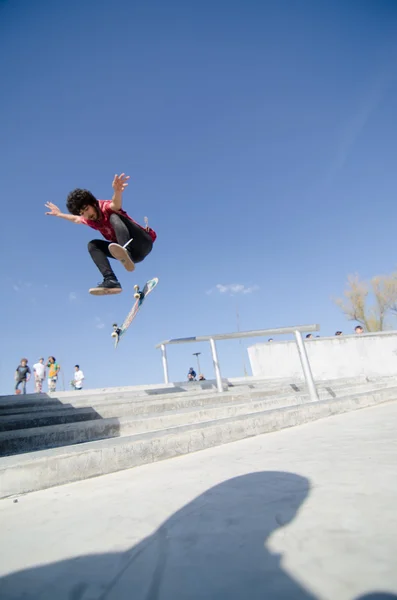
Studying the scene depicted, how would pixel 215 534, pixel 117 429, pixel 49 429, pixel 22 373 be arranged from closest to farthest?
pixel 215 534 < pixel 49 429 < pixel 117 429 < pixel 22 373

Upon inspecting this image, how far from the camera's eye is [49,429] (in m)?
2.47


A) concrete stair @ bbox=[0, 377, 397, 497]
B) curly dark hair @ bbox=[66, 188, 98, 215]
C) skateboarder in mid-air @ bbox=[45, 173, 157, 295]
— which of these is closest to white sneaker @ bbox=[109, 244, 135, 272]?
skateboarder in mid-air @ bbox=[45, 173, 157, 295]

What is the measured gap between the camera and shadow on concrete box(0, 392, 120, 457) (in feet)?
7.56

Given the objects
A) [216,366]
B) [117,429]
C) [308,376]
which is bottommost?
[117,429]

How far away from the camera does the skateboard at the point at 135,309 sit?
507 centimetres

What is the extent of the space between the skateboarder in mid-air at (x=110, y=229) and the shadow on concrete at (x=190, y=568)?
127 inches

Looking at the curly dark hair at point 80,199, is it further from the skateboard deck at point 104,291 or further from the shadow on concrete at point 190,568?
the shadow on concrete at point 190,568

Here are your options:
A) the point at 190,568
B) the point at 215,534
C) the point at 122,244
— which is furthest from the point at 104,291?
the point at 190,568

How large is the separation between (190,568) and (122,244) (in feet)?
11.4

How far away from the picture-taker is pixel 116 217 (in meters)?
3.75

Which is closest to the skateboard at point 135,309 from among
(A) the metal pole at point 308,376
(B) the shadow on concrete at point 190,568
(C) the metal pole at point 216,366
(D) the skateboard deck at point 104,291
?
(D) the skateboard deck at point 104,291

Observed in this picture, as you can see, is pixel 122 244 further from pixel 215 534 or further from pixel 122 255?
pixel 215 534

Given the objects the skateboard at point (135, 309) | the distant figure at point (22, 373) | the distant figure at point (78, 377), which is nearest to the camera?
the skateboard at point (135, 309)

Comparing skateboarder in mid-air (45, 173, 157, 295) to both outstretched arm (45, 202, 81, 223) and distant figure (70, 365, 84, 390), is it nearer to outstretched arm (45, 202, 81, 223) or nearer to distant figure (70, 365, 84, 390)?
outstretched arm (45, 202, 81, 223)
